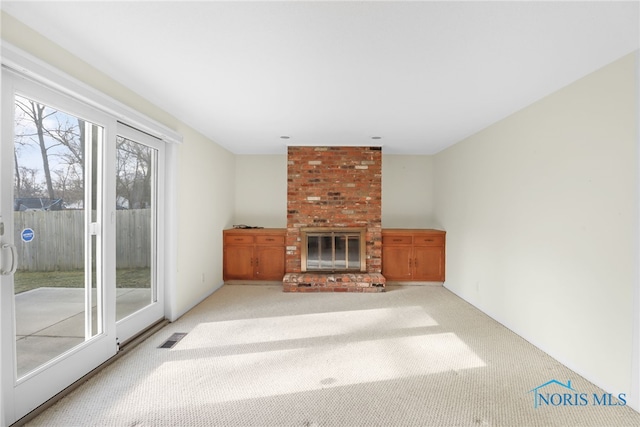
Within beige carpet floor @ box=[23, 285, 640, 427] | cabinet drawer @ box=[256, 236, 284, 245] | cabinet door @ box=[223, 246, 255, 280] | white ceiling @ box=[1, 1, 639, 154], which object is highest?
white ceiling @ box=[1, 1, 639, 154]

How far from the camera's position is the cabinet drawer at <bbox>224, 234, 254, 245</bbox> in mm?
4695

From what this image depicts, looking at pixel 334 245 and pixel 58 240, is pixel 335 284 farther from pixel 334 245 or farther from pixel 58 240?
pixel 58 240

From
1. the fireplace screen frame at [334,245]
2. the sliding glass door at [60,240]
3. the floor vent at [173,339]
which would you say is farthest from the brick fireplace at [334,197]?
the sliding glass door at [60,240]

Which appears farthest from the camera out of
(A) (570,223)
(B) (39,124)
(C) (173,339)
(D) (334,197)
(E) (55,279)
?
(D) (334,197)

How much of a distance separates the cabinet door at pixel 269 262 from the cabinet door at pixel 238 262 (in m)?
0.12

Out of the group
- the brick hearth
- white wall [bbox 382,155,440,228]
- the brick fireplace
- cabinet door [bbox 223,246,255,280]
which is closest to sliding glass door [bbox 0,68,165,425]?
cabinet door [bbox 223,246,255,280]

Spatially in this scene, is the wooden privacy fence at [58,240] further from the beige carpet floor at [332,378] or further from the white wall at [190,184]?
the beige carpet floor at [332,378]

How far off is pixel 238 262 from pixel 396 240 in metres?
2.69

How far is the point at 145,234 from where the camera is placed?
2.87 m

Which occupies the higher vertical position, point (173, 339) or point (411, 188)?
point (411, 188)

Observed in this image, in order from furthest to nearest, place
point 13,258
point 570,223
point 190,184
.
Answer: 1. point 190,184
2. point 570,223
3. point 13,258

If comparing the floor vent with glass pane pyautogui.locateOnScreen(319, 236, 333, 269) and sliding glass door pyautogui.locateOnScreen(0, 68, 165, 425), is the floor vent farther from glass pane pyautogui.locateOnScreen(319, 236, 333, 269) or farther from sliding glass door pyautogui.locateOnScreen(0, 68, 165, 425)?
glass pane pyautogui.locateOnScreen(319, 236, 333, 269)

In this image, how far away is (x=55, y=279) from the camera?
1890 millimetres

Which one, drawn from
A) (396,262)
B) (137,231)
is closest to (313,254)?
(396,262)
